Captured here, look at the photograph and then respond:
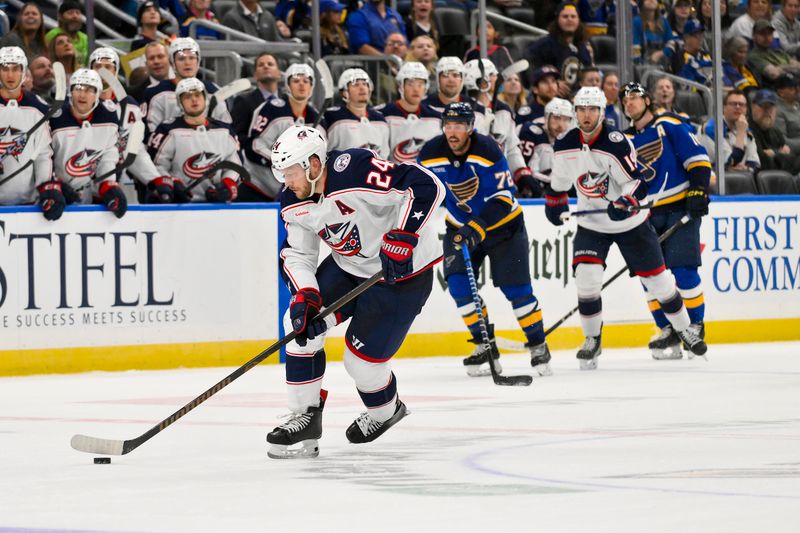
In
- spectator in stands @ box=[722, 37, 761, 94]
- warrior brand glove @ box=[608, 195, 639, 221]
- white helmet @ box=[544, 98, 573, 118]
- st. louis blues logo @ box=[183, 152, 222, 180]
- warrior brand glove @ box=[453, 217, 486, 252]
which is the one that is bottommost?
warrior brand glove @ box=[453, 217, 486, 252]

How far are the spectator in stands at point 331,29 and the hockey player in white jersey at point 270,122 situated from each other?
4.37ft

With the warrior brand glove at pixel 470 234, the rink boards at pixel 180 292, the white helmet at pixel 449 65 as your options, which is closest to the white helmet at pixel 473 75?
the white helmet at pixel 449 65

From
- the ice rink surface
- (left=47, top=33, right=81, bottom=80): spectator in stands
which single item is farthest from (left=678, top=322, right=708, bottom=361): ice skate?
(left=47, top=33, right=81, bottom=80): spectator in stands

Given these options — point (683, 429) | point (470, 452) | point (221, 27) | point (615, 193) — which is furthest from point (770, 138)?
point (470, 452)

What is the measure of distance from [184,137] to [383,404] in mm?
4350

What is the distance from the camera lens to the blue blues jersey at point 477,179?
834 cm

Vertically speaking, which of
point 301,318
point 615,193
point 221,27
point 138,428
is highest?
point 221,27

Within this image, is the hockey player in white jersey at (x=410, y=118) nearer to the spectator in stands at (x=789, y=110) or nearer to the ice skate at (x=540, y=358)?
the ice skate at (x=540, y=358)

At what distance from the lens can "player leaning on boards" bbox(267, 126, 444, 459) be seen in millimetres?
5297

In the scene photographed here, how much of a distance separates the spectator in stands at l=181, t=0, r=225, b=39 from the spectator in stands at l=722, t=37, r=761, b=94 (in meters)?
3.67

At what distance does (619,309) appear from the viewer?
10.9m

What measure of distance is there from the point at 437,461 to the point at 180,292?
4418 millimetres

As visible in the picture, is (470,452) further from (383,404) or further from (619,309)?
(619,309)

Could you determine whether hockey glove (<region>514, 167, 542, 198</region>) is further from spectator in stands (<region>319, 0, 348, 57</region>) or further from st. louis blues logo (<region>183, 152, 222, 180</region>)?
st. louis blues logo (<region>183, 152, 222, 180</region>)
